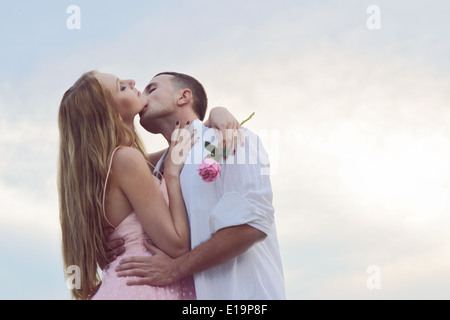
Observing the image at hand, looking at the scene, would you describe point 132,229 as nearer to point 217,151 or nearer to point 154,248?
point 154,248

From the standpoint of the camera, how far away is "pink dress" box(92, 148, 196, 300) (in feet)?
12.0

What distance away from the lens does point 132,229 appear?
12.6ft

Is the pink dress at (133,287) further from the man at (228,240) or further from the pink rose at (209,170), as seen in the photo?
the pink rose at (209,170)

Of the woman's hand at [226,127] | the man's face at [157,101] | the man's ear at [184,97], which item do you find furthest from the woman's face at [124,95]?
the woman's hand at [226,127]

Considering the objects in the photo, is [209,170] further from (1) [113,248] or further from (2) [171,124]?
(2) [171,124]

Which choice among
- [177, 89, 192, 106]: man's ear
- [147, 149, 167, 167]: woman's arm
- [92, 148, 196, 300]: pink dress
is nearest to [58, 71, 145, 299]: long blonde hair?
[92, 148, 196, 300]: pink dress

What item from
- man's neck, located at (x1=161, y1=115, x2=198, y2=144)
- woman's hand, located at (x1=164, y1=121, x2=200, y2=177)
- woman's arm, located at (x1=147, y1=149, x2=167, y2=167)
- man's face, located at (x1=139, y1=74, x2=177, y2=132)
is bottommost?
woman's hand, located at (x1=164, y1=121, x2=200, y2=177)

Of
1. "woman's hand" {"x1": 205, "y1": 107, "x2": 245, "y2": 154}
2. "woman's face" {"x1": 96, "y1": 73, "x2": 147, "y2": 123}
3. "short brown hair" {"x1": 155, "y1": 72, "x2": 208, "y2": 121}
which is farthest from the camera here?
"short brown hair" {"x1": 155, "y1": 72, "x2": 208, "y2": 121}

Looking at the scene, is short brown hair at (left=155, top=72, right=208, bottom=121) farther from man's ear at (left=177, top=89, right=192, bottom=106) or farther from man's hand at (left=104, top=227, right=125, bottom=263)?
man's hand at (left=104, top=227, right=125, bottom=263)

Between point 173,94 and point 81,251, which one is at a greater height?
point 173,94

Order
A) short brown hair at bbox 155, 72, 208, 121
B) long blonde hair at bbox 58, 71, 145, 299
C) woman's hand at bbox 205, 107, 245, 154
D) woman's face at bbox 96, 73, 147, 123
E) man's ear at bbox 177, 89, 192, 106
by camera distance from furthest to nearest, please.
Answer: short brown hair at bbox 155, 72, 208, 121 < man's ear at bbox 177, 89, 192, 106 < woman's face at bbox 96, 73, 147, 123 < woman's hand at bbox 205, 107, 245, 154 < long blonde hair at bbox 58, 71, 145, 299

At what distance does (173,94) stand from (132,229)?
1.49 meters

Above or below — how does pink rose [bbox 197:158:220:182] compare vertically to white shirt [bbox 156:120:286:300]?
above

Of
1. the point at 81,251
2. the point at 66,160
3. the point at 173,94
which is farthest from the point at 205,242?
the point at 173,94
